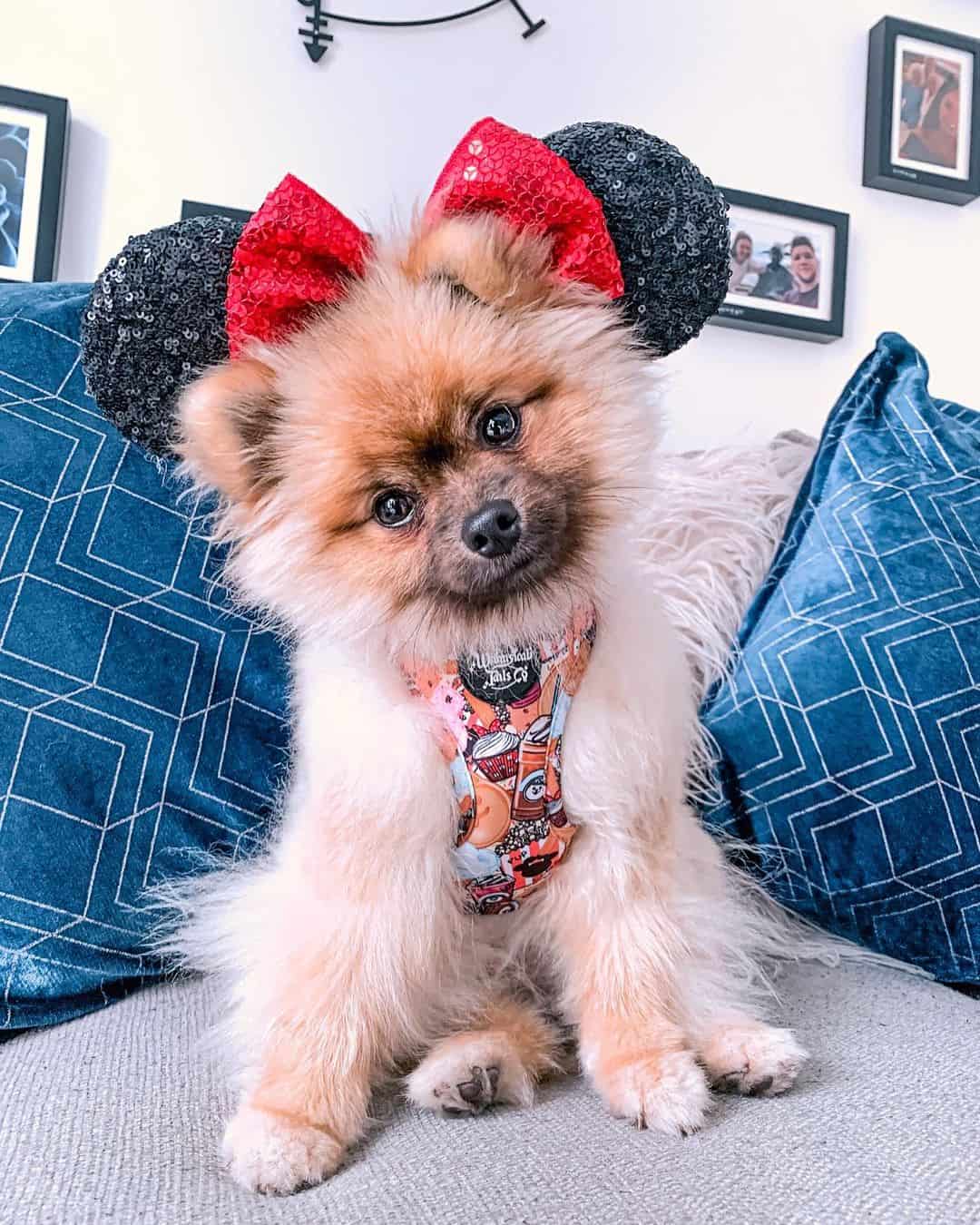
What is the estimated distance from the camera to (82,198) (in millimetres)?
1722

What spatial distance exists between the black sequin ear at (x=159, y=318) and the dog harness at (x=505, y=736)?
0.33 m

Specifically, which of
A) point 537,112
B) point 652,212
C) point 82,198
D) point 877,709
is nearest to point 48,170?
point 82,198

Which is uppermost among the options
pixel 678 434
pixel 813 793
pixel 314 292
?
pixel 678 434

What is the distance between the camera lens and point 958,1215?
26.4 inches

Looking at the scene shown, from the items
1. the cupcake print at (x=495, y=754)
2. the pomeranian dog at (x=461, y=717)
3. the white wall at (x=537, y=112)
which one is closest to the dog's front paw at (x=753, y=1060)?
the pomeranian dog at (x=461, y=717)

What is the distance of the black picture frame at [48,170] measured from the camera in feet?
5.45

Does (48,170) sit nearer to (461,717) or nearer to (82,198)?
(82,198)

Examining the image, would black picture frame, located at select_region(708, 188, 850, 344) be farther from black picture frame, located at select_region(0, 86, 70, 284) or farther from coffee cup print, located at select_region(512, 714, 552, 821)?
coffee cup print, located at select_region(512, 714, 552, 821)

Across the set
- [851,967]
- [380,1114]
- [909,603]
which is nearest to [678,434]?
[909,603]

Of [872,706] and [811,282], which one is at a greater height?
[811,282]

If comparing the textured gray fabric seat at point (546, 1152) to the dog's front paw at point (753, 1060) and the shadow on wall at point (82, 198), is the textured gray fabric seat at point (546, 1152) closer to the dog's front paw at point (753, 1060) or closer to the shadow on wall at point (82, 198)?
the dog's front paw at point (753, 1060)

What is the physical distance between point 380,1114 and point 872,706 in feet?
2.27

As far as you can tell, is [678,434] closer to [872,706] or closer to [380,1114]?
[872,706]

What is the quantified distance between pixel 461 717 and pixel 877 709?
1.75 ft
